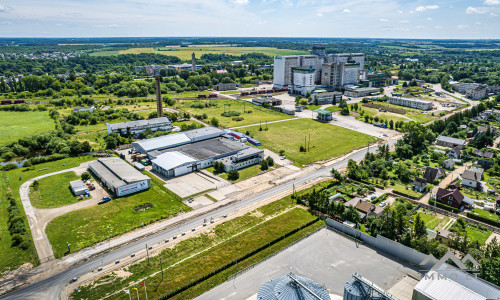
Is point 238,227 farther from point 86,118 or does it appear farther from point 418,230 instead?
point 86,118

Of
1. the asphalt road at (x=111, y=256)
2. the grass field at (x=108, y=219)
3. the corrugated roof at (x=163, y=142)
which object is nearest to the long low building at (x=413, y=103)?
the asphalt road at (x=111, y=256)

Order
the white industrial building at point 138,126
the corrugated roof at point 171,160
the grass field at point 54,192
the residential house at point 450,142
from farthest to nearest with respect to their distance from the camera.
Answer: the white industrial building at point 138,126
the residential house at point 450,142
the corrugated roof at point 171,160
the grass field at point 54,192

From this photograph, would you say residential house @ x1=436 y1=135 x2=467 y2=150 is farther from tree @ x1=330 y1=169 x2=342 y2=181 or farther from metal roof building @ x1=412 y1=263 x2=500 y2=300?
metal roof building @ x1=412 y1=263 x2=500 y2=300

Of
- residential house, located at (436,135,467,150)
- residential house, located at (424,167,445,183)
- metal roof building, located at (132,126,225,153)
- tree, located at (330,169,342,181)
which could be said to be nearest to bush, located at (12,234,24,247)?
metal roof building, located at (132,126,225,153)

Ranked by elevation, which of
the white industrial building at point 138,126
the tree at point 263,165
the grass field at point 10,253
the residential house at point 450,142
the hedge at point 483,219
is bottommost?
the grass field at point 10,253

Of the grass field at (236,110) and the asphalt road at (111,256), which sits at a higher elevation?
the grass field at (236,110)

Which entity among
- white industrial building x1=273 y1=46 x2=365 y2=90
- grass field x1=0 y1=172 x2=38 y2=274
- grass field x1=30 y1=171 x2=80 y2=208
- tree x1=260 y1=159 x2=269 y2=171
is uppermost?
white industrial building x1=273 y1=46 x2=365 y2=90

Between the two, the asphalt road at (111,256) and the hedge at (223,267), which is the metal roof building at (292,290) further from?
the asphalt road at (111,256)

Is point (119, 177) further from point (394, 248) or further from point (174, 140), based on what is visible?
point (394, 248)
